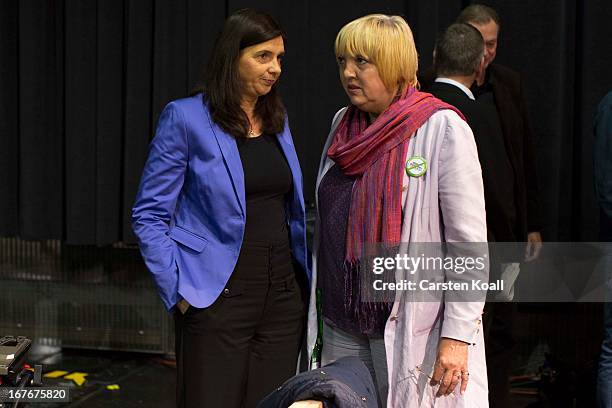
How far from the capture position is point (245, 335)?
2320 mm

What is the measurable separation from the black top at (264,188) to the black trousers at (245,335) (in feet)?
0.13

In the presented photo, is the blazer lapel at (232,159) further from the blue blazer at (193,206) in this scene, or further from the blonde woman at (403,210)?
the blonde woman at (403,210)

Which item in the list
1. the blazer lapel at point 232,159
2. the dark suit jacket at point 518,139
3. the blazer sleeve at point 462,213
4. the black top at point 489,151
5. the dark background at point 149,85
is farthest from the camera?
the dark background at point 149,85

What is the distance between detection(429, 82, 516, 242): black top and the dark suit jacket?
0.42 m

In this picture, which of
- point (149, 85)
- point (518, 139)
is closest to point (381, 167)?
point (518, 139)

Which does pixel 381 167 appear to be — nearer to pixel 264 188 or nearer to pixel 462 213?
pixel 462 213

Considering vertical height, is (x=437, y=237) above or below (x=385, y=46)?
below

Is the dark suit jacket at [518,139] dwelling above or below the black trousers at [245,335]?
above

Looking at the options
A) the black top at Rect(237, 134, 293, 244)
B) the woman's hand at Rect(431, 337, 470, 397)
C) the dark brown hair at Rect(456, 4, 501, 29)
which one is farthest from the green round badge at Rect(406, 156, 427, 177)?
the dark brown hair at Rect(456, 4, 501, 29)

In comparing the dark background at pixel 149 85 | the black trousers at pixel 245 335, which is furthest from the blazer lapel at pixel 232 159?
the dark background at pixel 149 85

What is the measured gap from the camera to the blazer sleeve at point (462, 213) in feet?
6.23

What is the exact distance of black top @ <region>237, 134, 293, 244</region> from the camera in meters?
2.30

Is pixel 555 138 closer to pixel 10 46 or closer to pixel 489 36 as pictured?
pixel 489 36

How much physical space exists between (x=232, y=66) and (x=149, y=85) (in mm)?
1795
